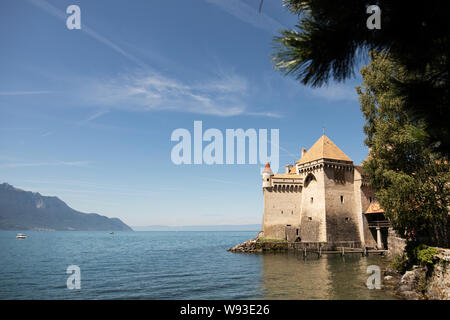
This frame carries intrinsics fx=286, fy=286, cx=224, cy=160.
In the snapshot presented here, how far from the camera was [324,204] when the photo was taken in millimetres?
42656

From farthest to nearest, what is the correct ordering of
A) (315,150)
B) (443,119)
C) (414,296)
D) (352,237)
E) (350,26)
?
1. (315,150)
2. (352,237)
3. (414,296)
4. (443,119)
5. (350,26)

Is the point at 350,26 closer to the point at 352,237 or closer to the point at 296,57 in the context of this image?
the point at 296,57

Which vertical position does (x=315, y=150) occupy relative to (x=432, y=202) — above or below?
above

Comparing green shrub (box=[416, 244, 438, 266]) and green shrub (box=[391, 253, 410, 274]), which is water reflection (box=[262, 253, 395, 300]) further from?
green shrub (box=[416, 244, 438, 266])

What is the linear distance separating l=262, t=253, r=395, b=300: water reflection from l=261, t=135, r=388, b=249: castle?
1058cm

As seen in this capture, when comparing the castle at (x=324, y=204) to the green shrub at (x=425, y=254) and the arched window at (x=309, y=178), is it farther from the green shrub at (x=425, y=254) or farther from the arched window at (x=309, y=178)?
the green shrub at (x=425, y=254)

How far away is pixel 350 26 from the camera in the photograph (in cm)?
454

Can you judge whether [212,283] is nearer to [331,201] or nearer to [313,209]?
[331,201]

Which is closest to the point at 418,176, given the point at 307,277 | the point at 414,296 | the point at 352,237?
the point at 414,296

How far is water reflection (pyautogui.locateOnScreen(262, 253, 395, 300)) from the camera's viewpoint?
59.8ft

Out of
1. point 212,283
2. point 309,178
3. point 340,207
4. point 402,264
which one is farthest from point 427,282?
point 309,178

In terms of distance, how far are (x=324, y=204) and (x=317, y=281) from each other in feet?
70.7

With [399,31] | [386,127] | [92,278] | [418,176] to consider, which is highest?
[386,127]
